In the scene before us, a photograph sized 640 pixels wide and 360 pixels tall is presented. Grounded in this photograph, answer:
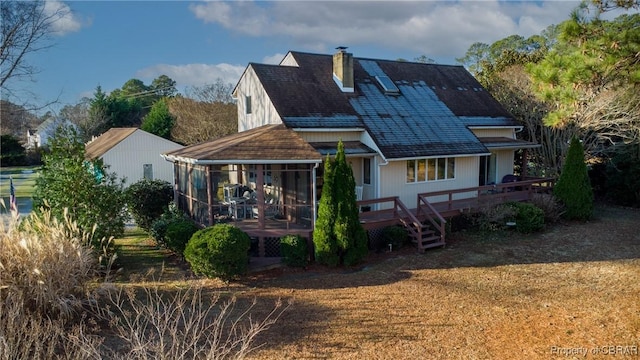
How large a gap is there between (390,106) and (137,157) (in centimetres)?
1535

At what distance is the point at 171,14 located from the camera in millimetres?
14617

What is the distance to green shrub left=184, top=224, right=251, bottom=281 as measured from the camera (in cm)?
1088

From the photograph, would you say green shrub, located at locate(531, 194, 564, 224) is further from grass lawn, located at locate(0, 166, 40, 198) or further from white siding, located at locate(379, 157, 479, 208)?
grass lawn, located at locate(0, 166, 40, 198)

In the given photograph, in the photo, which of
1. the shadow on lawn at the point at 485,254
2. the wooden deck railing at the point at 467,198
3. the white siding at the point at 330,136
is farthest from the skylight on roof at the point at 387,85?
the shadow on lawn at the point at 485,254

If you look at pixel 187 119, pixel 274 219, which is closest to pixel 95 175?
pixel 274 219

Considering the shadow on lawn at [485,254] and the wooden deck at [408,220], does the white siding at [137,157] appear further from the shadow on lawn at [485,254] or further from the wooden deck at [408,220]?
the shadow on lawn at [485,254]

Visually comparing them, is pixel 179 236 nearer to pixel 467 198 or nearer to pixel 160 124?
pixel 467 198

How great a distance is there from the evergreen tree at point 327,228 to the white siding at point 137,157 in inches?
601

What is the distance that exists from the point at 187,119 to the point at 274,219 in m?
19.6

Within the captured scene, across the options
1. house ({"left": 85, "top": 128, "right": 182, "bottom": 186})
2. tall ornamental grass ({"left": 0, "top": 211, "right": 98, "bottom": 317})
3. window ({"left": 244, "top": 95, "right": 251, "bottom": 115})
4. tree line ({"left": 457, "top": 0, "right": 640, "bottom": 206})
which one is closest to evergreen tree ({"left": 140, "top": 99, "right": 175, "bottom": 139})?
house ({"left": 85, "top": 128, "right": 182, "bottom": 186})

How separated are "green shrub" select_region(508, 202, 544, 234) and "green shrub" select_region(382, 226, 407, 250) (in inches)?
186

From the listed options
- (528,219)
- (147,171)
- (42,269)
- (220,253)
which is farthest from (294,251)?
(147,171)

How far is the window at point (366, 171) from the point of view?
16.5m

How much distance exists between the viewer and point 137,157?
24703 mm
